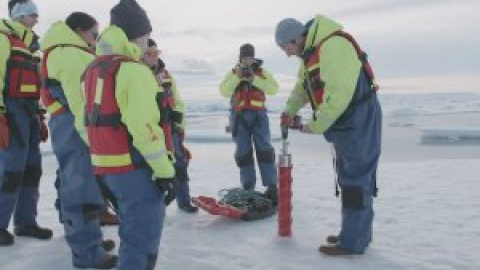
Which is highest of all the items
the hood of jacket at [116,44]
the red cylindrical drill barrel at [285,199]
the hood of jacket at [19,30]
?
the hood of jacket at [19,30]

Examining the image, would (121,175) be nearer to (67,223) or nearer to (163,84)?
(67,223)

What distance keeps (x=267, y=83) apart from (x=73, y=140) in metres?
3.17

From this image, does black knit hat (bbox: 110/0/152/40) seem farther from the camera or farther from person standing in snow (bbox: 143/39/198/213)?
the camera

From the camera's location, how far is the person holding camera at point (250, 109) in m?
6.70

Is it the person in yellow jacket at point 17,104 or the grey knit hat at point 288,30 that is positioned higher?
the grey knit hat at point 288,30

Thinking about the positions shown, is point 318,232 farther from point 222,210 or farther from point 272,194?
point 272,194

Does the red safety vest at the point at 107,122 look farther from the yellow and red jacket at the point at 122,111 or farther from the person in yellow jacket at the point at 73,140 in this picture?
the person in yellow jacket at the point at 73,140

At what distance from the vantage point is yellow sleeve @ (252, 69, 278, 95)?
6709 mm

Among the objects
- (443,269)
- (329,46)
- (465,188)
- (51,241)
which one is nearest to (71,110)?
(51,241)

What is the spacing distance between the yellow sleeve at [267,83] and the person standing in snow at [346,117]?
2059mm

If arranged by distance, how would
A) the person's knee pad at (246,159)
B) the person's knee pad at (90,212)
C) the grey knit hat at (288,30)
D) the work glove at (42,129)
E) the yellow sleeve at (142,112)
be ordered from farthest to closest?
the person's knee pad at (246,159) → the work glove at (42,129) → the grey knit hat at (288,30) → the person's knee pad at (90,212) → the yellow sleeve at (142,112)

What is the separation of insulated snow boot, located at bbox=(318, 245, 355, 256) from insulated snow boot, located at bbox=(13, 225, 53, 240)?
2.47 metres

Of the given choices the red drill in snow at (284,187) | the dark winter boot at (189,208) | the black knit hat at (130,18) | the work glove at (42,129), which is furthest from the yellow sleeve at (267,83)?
the black knit hat at (130,18)

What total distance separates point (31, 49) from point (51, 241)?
174 centimetres
